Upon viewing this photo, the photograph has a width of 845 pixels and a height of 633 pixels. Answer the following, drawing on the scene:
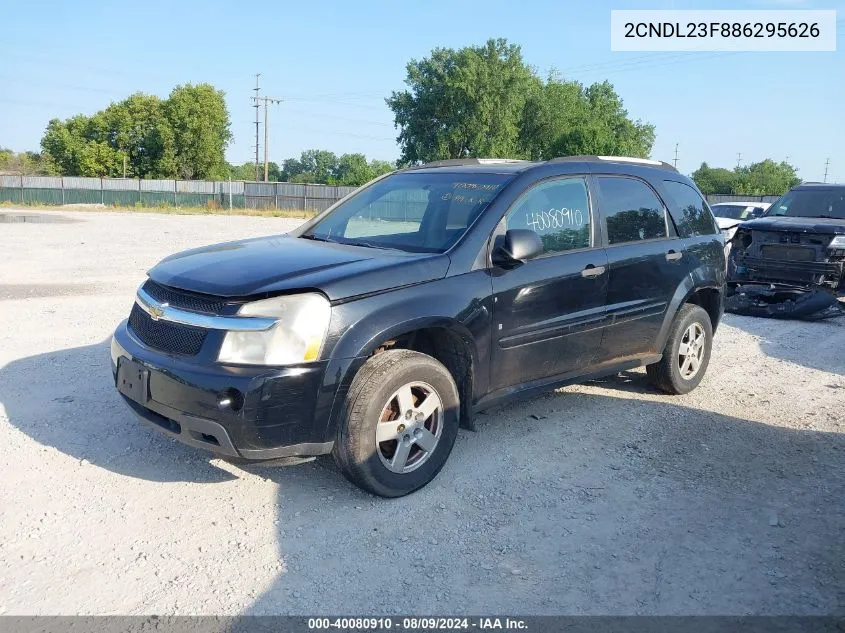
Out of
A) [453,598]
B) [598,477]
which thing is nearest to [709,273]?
[598,477]

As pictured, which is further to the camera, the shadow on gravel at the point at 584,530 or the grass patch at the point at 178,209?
the grass patch at the point at 178,209

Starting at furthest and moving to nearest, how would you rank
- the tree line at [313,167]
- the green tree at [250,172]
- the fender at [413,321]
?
the tree line at [313,167] → the green tree at [250,172] → the fender at [413,321]

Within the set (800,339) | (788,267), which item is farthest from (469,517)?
(788,267)

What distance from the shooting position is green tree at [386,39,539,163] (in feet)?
202

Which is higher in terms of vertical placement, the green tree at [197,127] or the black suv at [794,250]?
the green tree at [197,127]

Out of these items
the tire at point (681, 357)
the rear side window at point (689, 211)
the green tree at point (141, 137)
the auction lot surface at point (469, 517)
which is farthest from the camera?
the green tree at point (141, 137)

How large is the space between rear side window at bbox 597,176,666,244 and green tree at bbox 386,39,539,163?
5672 cm

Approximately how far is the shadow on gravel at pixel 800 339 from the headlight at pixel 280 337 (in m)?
5.77

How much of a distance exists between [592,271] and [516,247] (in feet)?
3.10

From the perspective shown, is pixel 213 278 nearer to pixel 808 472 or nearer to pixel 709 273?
pixel 808 472

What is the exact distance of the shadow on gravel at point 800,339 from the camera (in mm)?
7559

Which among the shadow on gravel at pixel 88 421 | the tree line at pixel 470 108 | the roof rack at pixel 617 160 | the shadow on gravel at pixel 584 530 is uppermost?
the tree line at pixel 470 108

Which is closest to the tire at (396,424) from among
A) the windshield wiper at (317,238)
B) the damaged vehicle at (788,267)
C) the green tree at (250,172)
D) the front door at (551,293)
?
the front door at (551,293)

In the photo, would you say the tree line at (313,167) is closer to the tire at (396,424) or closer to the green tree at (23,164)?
the green tree at (23,164)
